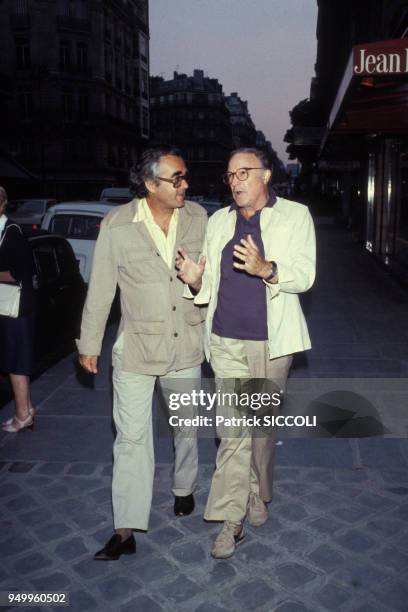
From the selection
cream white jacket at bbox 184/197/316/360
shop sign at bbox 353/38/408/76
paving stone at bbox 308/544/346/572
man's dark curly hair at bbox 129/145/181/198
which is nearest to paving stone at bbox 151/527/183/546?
paving stone at bbox 308/544/346/572

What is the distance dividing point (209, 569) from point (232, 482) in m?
0.47

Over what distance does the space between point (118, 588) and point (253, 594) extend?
65 centimetres

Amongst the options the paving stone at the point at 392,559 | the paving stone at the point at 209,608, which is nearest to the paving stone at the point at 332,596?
the paving stone at the point at 392,559

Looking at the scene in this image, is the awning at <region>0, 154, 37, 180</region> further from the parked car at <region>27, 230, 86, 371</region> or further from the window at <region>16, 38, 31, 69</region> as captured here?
the parked car at <region>27, 230, 86, 371</region>

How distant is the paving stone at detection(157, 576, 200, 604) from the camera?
3094 millimetres

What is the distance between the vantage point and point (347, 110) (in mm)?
11414

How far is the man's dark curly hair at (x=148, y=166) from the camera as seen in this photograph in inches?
138

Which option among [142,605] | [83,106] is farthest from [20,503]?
[83,106]

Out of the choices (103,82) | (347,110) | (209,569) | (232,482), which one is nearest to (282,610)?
(209,569)

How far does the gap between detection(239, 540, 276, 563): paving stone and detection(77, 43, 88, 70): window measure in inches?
2366

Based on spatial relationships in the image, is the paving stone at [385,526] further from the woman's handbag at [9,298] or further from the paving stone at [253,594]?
the woman's handbag at [9,298]

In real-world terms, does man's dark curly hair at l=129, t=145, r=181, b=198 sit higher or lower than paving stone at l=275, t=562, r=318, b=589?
higher

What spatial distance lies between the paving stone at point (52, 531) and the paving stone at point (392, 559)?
1.70m

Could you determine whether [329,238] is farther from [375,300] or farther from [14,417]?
[14,417]
